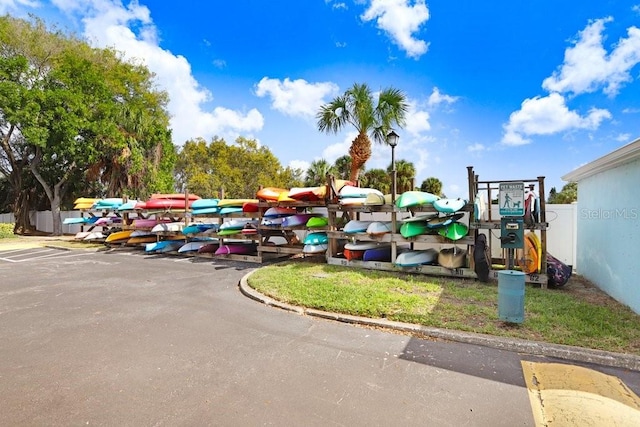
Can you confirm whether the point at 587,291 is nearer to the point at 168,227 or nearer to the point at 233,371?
the point at 233,371

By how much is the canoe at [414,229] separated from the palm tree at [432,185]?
63.9 ft

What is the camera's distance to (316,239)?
8781 mm

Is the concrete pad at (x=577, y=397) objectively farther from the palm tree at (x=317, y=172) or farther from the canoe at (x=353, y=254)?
the palm tree at (x=317, y=172)

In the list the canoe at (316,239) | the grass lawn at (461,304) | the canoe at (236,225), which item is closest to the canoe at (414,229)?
the grass lawn at (461,304)

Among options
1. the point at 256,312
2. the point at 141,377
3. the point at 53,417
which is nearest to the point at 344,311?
the point at 256,312

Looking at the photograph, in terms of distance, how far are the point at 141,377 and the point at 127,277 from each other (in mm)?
5494

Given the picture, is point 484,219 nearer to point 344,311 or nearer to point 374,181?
point 344,311

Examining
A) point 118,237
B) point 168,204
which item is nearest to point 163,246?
point 168,204

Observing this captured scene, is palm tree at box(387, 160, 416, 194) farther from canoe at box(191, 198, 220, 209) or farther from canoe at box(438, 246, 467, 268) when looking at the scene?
canoe at box(438, 246, 467, 268)

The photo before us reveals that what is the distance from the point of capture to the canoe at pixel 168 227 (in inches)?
469

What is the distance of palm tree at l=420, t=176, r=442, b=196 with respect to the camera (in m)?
25.7

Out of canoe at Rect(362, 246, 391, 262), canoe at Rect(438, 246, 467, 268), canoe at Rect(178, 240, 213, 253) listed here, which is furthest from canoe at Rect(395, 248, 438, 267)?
canoe at Rect(178, 240, 213, 253)

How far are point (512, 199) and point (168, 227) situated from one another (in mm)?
10897

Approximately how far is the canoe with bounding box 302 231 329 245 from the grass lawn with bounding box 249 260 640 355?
137 centimetres
